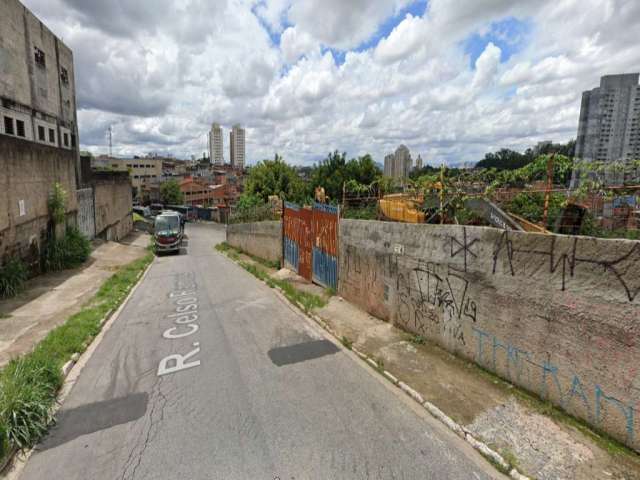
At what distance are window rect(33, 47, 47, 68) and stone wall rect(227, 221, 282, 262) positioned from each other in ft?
61.1

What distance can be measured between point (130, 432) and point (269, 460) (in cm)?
203

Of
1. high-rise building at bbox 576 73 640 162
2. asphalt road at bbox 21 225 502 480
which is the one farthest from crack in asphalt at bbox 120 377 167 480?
high-rise building at bbox 576 73 640 162

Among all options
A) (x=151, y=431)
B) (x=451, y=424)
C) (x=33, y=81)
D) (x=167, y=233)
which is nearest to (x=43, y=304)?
(x=151, y=431)

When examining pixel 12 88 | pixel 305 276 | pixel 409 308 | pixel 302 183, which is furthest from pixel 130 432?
pixel 302 183

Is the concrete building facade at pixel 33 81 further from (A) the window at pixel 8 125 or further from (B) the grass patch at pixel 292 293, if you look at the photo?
(B) the grass patch at pixel 292 293

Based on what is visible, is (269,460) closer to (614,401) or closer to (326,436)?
(326,436)

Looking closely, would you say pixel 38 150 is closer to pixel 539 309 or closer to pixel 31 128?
pixel 31 128

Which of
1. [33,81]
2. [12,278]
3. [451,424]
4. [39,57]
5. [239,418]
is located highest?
[39,57]

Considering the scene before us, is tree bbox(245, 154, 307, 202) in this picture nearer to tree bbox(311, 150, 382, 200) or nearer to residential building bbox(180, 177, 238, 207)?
tree bbox(311, 150, 382, 200)

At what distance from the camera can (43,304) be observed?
979 centimetres

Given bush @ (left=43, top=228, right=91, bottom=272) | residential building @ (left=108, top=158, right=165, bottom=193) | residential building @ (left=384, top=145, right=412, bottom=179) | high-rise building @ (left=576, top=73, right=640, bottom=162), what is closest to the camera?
bush @ (left=43, top=228, right=91, bottom=272)

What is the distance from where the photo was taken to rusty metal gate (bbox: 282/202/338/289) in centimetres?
1082

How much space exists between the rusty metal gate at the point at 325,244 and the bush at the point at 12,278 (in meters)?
9.50

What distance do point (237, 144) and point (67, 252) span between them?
189434 millimetres
